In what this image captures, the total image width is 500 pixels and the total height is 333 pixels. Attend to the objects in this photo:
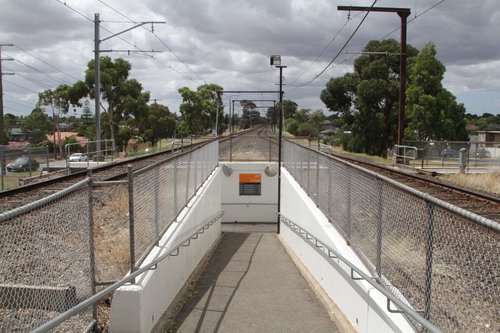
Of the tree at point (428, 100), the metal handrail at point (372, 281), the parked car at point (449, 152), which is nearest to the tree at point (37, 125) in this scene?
the tree at point (428, 100)

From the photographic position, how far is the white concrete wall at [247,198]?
25234 mm

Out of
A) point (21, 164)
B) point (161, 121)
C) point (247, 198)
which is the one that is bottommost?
point (247, 198)

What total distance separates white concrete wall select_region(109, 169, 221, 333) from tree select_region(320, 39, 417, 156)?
→ 40714 millimetres

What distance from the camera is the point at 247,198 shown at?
25391 millimetres

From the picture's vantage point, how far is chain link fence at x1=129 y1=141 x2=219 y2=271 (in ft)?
20.8

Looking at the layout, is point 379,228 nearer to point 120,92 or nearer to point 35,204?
point 35,204

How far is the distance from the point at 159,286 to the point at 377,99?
149 ft

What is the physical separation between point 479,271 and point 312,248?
14.1ft

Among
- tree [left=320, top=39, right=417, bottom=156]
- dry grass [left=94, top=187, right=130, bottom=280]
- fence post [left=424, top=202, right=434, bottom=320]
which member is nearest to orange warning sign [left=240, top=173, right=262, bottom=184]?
dry grass [left=94, top=187, right=130, bottom=280]

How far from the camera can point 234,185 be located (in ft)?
83.3

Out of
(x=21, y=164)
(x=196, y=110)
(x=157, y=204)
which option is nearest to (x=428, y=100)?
(x=21, y=164)

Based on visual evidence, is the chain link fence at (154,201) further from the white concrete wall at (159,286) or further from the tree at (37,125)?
the tree at (37,125)

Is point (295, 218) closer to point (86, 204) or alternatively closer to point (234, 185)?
point (86, 204)

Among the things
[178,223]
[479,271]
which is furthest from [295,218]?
[479,271]
